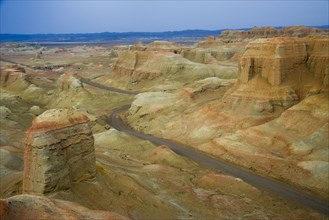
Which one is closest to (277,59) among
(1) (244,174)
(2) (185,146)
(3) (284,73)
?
(3) (284,73)

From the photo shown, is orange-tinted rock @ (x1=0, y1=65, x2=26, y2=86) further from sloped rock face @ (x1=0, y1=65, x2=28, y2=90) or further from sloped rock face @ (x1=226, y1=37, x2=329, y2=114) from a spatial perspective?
sloped rock face @ (x1=226, y1=37, x2=329, y2=114)

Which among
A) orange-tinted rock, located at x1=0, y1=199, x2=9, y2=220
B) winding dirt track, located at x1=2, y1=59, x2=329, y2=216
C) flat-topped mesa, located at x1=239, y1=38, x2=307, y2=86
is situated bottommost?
winding dirt track, located at x1=2, y1=59, x2=329, y2=216

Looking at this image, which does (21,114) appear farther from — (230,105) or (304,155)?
(304,155)

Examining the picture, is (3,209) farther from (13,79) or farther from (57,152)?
(13,79)

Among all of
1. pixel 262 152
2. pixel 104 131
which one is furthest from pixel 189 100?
pixel 262 152

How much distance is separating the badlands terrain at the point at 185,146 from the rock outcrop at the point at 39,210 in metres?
Answer: 0.08

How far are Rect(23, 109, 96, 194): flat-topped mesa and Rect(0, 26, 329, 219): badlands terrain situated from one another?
0.08 meters

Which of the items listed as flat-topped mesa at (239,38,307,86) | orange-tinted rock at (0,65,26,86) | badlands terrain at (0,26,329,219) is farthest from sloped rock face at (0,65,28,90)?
flat-topped mesa at (239,38,307,86)

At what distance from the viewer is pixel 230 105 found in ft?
213

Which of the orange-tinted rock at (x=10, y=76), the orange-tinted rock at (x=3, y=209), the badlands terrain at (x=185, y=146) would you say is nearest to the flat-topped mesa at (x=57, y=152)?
the badlands terrain at (x=185, y=146)

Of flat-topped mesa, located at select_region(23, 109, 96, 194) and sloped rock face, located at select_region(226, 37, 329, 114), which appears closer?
flat-topped mesa, located at select_region(23, 109, 96, 194)

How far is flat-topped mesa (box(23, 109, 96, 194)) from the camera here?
2852 cm

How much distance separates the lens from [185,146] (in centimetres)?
6200

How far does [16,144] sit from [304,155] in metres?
40.6
